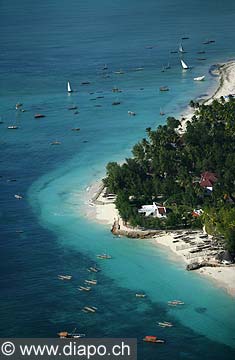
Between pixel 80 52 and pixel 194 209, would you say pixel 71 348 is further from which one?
pixel 80 52

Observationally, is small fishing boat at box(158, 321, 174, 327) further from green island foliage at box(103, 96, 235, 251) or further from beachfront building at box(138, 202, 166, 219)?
beachfront building at box(138, 202, 166, 219)

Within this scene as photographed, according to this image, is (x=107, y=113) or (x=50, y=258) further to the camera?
(x=107, y=113)

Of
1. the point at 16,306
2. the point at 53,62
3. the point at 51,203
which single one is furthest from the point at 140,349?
the point at 53,62

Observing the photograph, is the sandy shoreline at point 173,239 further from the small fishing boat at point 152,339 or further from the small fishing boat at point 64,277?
the small fishing boat at point 64,277

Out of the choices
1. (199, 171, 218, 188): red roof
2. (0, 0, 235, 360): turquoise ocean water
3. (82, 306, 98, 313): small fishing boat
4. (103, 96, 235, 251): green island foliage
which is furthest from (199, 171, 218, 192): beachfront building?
(82, 306, 98, 313): small fishing boat

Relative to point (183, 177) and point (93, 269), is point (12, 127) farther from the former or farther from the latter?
point (93, 269)

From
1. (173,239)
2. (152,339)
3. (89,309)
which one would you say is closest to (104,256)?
(173,239)
